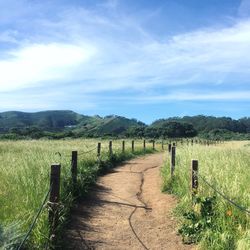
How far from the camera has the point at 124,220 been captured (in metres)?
10.3

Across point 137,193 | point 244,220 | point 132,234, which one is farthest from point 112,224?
point 137,193

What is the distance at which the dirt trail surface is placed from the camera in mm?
8594

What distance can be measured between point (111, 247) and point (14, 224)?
2230mm

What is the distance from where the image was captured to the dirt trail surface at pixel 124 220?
8.59m

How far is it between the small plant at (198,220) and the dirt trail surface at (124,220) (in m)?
0.21

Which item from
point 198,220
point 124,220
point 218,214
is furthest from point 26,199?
point 218,214

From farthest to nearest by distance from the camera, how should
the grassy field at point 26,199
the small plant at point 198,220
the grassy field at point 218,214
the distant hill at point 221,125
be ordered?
the distant hill at point 221,125, the small plant at point 198,220, the grassy field at point 218,214, the grassy field at point 26,199

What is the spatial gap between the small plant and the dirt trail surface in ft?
0.69

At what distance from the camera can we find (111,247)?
8.33 meters

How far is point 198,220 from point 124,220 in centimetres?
206

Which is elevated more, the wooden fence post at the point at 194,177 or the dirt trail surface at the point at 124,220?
the wooden fence post at the point at 194,177

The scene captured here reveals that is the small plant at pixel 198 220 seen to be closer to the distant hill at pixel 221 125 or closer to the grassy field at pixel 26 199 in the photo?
the grassy field at pixel 26 199

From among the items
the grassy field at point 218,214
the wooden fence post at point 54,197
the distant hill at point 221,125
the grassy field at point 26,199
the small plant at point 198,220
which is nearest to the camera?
the grassy field at point 26,199

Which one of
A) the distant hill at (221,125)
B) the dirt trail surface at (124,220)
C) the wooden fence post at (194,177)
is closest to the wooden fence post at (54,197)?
the dirt trail surface at (124,220)
